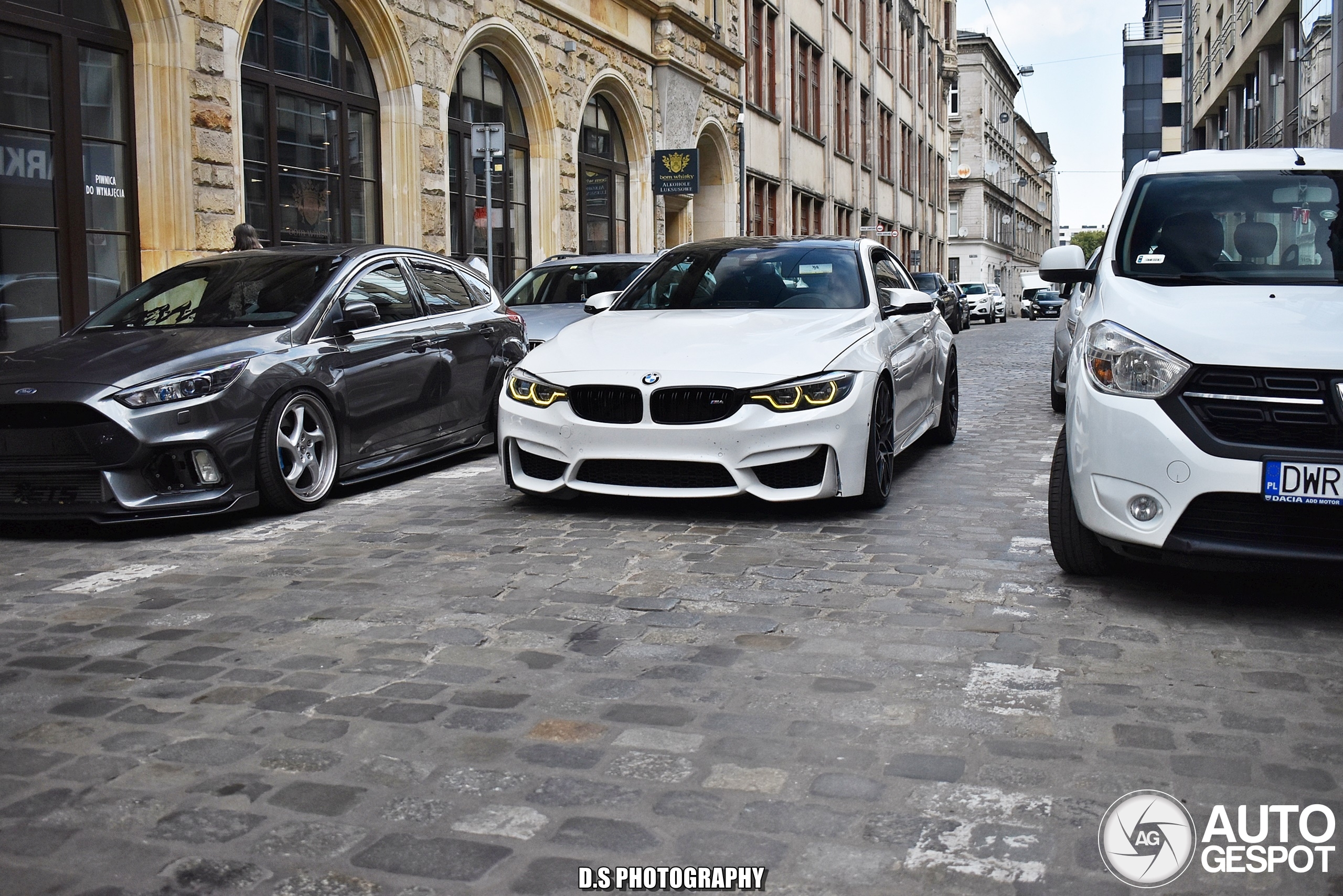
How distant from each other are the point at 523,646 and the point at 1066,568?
2341 millimetres

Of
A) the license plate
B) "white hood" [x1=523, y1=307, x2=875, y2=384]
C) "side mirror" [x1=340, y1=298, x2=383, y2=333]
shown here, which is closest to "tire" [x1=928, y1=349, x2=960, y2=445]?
"white hood" [x1=523, y1=307, x2=875, y2=384]

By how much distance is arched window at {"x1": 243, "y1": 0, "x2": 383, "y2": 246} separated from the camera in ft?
48.3

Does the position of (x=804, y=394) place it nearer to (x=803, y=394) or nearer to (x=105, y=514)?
(x=803, y=394)

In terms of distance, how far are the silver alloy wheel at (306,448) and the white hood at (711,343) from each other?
1.30 m

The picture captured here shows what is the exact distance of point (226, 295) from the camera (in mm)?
8156

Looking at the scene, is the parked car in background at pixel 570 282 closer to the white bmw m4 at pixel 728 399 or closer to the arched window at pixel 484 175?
the arched window at pixel 484 175

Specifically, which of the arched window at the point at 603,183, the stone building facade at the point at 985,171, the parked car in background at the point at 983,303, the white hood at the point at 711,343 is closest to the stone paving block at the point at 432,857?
the white hood at the point at 711,343

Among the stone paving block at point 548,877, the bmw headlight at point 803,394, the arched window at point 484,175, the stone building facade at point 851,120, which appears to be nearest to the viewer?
the stone paving block at point 548,877

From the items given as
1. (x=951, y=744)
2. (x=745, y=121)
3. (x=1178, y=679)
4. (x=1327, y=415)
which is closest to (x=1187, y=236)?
(x=1327, y=415)

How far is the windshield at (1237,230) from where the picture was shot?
569cm

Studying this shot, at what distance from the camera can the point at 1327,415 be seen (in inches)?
182

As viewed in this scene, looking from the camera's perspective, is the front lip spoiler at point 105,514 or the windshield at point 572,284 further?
the windshield at point 572,284

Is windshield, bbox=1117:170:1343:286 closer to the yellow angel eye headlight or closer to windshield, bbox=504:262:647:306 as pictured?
the yellow angel eye headlight

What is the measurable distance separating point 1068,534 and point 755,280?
129 inches
